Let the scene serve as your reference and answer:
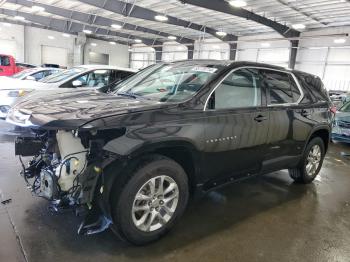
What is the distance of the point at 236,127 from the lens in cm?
308

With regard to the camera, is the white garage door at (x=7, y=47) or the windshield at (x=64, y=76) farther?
the white garage door at (x=7, y=47)

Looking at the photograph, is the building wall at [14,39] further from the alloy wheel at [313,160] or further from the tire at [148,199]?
the tire at [148,199]

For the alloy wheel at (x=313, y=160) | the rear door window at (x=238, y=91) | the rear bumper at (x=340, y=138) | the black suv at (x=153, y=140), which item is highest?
the rear door window at (x=238, y=91)

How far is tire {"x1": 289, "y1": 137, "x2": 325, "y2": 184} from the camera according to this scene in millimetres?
4371

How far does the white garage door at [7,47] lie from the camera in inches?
916

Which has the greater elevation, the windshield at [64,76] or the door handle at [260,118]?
the windshield at [64,76]

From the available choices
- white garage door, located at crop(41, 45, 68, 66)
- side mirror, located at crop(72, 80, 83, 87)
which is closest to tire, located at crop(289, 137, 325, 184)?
side mirror, located at crop(72, 80, 83, 87)

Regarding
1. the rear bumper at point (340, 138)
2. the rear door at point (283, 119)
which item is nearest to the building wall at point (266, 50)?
the rear bumper at point (340, 138)

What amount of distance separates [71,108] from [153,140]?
29.0 inches

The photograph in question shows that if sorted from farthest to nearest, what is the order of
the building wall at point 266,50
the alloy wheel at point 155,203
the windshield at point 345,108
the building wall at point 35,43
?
the building wall at point 35,43
the building wall at point 266,50
the windshield at point 345,108
the alloy wheel at point 155,203

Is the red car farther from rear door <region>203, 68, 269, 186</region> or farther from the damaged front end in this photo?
rear door <region>203, 68, 269, 186</region>

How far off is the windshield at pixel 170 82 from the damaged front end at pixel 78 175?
82cm

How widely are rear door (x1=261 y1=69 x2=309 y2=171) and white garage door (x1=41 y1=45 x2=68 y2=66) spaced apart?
2588cm

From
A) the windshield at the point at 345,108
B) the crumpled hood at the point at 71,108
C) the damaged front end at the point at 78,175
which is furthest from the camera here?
the windshield at the point at 345,108
